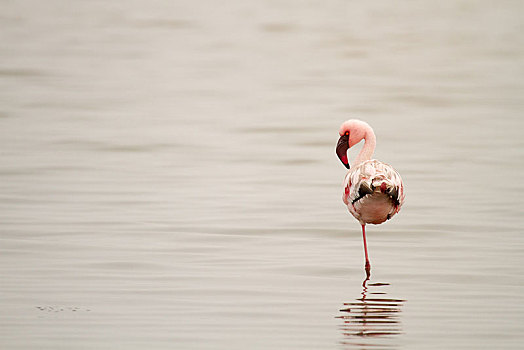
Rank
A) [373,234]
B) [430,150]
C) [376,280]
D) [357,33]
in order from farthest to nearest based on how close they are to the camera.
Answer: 1. [357,33]
2. [430,150]
3. [373,234]
4. [376,280]

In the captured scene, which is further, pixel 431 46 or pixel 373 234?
pixel 431 46

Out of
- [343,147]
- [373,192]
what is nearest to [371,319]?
[373,192]

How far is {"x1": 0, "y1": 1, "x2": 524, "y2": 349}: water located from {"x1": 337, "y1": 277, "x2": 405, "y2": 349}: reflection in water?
2cm

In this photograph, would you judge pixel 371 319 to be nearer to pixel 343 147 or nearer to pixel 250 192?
pixel 343 147

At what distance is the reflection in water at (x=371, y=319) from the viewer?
6.89 m

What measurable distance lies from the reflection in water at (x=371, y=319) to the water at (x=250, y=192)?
0.07 ft

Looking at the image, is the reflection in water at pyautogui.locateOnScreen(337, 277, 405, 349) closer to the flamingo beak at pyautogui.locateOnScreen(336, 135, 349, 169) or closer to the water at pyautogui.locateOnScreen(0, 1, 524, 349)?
the water at pyautogui.locateOnScreen(0, 1, 524, 349)

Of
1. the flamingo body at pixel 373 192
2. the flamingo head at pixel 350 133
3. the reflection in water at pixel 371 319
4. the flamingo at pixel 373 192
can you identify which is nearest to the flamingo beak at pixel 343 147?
the flamingo head at pixel 350 133

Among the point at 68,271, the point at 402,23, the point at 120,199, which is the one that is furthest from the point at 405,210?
the point at 402,23

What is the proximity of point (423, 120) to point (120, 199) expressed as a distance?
7.29 m

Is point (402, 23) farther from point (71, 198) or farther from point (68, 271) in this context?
point (68, 271)

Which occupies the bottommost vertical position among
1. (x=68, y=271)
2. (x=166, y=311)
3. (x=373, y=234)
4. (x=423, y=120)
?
(x=166, y=311)

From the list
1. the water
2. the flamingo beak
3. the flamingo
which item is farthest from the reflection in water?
the flamingo beak

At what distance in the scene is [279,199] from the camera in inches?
480
